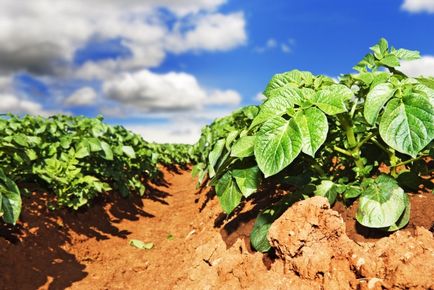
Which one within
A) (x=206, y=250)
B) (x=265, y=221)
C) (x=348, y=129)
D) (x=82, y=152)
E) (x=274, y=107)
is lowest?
(x=206, y=250)

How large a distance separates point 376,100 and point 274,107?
1.70 feet

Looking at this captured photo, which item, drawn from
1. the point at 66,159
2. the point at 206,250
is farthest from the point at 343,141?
the point at 66,159

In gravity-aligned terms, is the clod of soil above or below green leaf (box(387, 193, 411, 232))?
below

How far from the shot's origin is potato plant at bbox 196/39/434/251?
214 centimetres

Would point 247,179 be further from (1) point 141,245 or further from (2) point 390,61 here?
(1) point 141,245

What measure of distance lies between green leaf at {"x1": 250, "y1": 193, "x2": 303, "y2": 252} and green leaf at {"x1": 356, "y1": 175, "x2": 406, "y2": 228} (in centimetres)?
40

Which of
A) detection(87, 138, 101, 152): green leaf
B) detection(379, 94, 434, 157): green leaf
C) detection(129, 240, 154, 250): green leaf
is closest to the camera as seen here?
detection(379, 94, 434, 157): green leaf

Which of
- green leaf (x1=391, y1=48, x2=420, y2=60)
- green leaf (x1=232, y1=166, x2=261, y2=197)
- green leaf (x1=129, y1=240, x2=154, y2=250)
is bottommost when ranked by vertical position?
green leaf (x1=129, y1=240, x2=154, y2=250)

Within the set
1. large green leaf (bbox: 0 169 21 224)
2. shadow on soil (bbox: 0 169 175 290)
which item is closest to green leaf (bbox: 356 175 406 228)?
large green leaf (bbox: 0 169 21 224)

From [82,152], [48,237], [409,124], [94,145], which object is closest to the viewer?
[409,124]

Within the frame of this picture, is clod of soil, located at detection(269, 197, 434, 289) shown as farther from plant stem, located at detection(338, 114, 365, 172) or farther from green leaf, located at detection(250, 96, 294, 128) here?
green leaf, located at detection(250, 96, 294, 128)

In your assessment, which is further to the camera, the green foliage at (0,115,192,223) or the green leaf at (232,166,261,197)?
the green foliage at (0,115,192,223)

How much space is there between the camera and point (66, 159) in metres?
4.98

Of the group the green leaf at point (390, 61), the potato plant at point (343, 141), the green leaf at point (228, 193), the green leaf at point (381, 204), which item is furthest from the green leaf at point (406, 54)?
the green leaf at point (228, 193)
